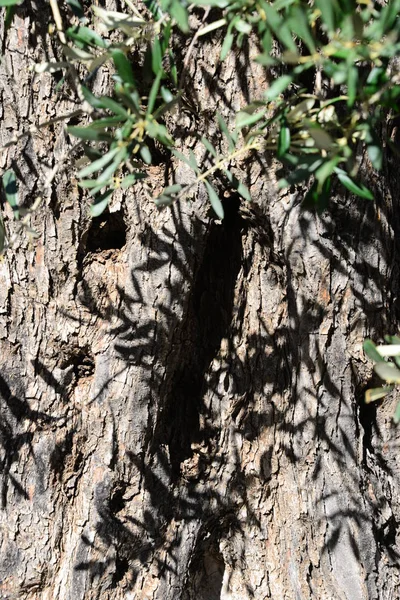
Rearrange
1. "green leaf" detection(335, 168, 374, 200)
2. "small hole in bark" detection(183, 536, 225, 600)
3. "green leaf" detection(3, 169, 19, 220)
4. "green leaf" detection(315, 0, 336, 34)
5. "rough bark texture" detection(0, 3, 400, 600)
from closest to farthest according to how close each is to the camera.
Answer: "green leaf" detection(315, 0, 336, 34), "green leaf" detection(335, 168, 374, 200), "green leaf" detection(3, 169, 19, 220), "rough bark texture" detection(0, 3, 400, 600), "small hole in bark" detection(183, 536, 225, 600)

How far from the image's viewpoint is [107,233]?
189 cm

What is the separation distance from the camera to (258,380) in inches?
78.8

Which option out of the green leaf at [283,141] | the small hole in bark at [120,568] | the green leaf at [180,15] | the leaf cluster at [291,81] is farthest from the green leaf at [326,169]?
the small hole in bark at [120,568]

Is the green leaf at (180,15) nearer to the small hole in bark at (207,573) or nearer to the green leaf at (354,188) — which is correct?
the green leaf at (354,188)

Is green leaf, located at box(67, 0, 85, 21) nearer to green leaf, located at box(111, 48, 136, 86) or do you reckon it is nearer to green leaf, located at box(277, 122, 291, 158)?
green leaf, located at box(111, 48, 136, 86)

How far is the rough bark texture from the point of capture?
71.7 inches

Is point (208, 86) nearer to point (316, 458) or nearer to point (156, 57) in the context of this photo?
point (156, 57)

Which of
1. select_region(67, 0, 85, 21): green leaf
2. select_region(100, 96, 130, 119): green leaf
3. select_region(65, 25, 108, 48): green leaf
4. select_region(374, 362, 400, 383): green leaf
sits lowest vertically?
select_region(374, 362, 400, 383): green leaf

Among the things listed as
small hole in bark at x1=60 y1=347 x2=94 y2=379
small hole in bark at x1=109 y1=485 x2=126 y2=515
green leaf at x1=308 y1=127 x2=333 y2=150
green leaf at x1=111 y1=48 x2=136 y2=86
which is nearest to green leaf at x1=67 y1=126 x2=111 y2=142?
green leaf at x1=111 y1=48 x2=136 y2=86

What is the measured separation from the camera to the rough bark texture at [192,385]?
1.82 m

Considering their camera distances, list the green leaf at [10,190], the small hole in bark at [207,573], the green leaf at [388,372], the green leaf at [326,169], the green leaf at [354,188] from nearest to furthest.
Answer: the green leaf at [326,169]
the green leaf at [388,372]
the green leaf at [354,188]
the green leaf at [10,190]
the small hole in bark at [207,573]

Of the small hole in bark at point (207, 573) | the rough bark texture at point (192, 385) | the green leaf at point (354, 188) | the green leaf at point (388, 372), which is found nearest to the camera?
the green leaf at point (388, 372)

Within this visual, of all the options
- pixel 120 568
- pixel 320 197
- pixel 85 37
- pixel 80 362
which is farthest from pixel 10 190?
pixel 120 568

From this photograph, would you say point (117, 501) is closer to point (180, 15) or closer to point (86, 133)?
point (86, 133)
